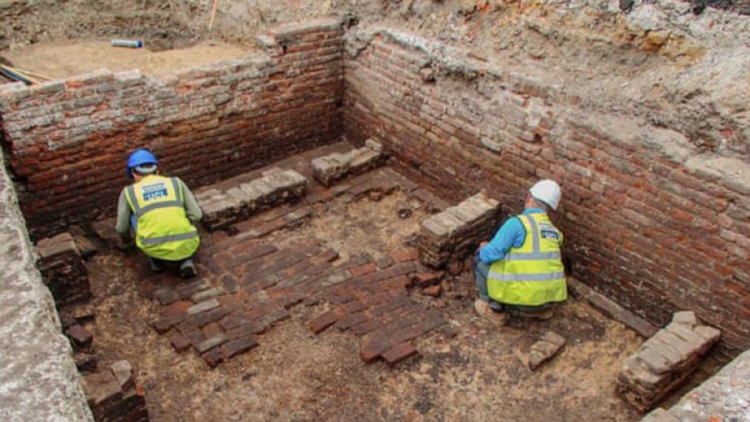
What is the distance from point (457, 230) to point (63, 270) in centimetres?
333

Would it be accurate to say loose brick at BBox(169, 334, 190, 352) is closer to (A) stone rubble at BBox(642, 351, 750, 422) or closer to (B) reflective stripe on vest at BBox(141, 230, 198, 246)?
(B) reflective stripe on vest at BBox(141, 230, 198, 246)

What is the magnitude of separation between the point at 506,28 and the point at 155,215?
365 centimetres

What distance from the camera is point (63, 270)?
5328mm

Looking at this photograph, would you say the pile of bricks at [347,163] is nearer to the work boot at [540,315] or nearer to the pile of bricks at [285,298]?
the pile of bricks at [285,298]

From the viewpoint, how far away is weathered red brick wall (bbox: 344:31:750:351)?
4.77 meters

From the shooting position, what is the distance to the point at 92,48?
8.29 metres

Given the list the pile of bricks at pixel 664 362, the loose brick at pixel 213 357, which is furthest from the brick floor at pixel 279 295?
the pile of bricks at pixel 664 362

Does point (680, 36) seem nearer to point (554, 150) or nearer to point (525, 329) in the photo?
point (554, 150)

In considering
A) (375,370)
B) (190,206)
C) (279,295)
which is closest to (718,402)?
(375,370)

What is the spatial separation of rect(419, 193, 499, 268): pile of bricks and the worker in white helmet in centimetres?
56

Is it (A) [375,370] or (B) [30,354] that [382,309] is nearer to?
(A) [375,370]

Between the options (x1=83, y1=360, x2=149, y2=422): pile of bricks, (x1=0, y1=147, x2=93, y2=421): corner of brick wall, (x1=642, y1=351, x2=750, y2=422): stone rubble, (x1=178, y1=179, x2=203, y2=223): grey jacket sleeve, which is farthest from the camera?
(x1=178, y1=179, x2=203, y2=223): grey jacket sleeve

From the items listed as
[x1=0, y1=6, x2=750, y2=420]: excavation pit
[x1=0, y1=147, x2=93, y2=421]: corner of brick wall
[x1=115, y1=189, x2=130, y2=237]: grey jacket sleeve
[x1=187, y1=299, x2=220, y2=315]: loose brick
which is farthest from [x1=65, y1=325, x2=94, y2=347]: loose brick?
[x1=0, y1=147, x2=93, y2=421]: corner of brick wall

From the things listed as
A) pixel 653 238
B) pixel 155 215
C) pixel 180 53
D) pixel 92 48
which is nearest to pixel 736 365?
pixel 653 238
